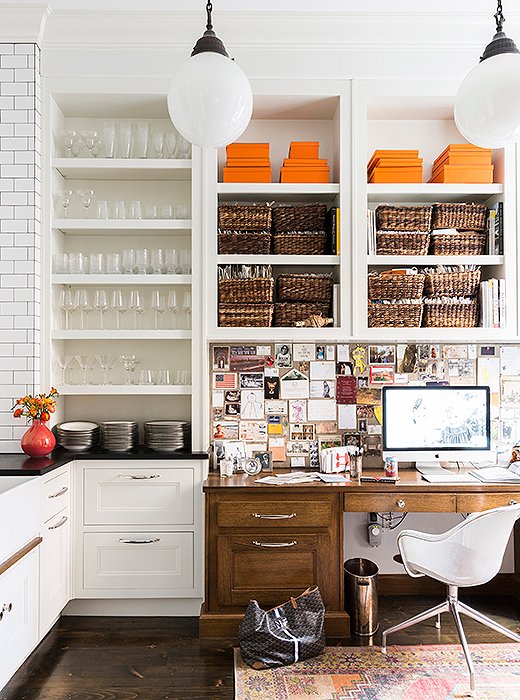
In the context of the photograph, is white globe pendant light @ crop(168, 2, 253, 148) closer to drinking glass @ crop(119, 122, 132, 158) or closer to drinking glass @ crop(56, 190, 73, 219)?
drinking glass @ crop(119, 122, 132, 158)

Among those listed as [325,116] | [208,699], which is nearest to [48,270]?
[325,116]

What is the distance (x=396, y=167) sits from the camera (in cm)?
363

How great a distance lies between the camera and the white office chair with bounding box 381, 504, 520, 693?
2.76 meters

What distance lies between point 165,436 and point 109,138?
167 centimetres

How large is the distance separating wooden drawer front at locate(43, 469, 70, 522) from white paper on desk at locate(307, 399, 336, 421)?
1.39m

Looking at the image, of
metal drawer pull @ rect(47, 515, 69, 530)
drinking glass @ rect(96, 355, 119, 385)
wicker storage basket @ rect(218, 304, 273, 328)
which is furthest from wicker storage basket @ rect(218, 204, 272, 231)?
metal drawer pull @ rect(47, 515, 69, 530)

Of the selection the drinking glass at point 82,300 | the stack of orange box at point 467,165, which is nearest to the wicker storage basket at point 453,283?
the stack of orange box at point 467,165

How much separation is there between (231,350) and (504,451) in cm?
170

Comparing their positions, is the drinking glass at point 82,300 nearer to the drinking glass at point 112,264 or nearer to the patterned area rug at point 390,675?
the drinking glass at point 112,264

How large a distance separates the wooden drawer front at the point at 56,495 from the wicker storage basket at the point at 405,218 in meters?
2.17

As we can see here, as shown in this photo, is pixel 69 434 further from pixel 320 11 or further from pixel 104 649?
pixel 320 11

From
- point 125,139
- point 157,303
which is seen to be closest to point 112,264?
point 157,303

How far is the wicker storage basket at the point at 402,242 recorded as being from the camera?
3.60 meters

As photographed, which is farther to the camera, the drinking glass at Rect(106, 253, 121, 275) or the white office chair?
the drinking glass at Rect(106, 253, 121, 275)
